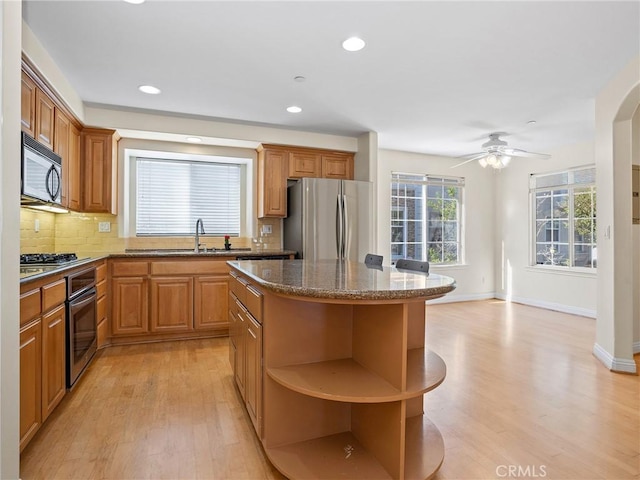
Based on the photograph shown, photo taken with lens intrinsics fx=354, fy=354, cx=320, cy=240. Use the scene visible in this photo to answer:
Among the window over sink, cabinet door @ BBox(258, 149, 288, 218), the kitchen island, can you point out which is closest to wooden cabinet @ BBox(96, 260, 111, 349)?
the window over sink

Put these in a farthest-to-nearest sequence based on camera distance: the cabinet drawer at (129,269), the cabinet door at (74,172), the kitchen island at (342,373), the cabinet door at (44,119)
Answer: the cabinet drawer at (129,269) < the cabinet door at (74,172) < the cabinet door at (44,119) < the kitchen island at (342,373)

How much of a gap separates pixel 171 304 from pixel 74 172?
5.39 ft

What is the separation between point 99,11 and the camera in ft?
7.20

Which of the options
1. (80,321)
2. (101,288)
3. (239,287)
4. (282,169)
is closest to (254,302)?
(239,287)

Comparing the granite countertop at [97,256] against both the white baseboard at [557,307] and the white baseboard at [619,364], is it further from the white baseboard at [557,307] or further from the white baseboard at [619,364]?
the white baseboard at [557,307]

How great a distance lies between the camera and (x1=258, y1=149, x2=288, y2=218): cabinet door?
4527mm

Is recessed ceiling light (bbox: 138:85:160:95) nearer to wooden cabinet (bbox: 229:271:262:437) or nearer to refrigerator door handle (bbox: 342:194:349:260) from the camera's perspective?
wooden cabinet (bbox: 229:271:262:437)

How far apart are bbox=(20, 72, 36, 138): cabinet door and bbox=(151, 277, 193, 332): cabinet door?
180cm

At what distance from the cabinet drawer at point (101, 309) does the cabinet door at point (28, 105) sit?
5.17 feet

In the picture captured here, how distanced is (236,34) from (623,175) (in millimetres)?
3421

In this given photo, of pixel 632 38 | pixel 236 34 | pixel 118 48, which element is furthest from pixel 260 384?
pixel 632 38

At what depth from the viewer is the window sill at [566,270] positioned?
16.5ft

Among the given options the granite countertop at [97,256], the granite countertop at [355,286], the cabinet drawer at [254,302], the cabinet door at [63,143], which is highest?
the cabinet door at [63,143]

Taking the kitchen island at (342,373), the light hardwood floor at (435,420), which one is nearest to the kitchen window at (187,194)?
the light hardwood floor at (435,420)
